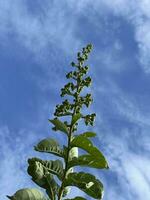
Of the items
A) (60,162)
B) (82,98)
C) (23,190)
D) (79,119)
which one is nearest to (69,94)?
(82,98)

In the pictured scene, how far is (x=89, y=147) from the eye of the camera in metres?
10.1

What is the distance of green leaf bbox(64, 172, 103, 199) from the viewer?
1006cm

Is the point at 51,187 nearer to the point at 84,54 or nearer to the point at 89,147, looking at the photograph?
the point at 89,147

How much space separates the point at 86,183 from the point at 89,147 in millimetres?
797

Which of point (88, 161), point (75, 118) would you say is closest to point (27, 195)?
point (88, 161)

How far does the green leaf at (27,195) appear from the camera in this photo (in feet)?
31.2

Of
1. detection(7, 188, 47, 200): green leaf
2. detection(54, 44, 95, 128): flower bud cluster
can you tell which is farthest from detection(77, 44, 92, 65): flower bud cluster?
detection(7, 188, 47, 200): green leaf

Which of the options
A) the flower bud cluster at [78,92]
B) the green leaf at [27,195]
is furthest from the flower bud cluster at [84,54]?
the green leaf at [27,195]

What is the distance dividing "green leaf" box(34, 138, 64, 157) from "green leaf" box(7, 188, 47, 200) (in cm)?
101

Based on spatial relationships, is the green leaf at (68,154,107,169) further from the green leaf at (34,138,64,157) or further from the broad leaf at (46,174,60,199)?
the broad leaf at (46,174,60,199)

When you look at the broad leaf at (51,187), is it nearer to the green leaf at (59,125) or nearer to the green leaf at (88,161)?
the green leaf at (88,161)

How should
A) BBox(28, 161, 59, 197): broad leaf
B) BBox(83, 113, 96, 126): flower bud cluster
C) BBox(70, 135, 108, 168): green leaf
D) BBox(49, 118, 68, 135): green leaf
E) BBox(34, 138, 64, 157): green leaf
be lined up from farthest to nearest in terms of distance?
BBox(83, 113, 96, 126): flower bud cluster < BBox(49, 118, 68, 135): green leaf < BBox(34, 138, 64, 157): green leaf < BBox(28, 161, 59, 197): broad leaf < BBox(70, 135, 108, 168): green leaf

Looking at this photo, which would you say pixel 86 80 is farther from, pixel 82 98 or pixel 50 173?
pixel 50 173

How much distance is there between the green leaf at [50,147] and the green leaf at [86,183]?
58 cm
